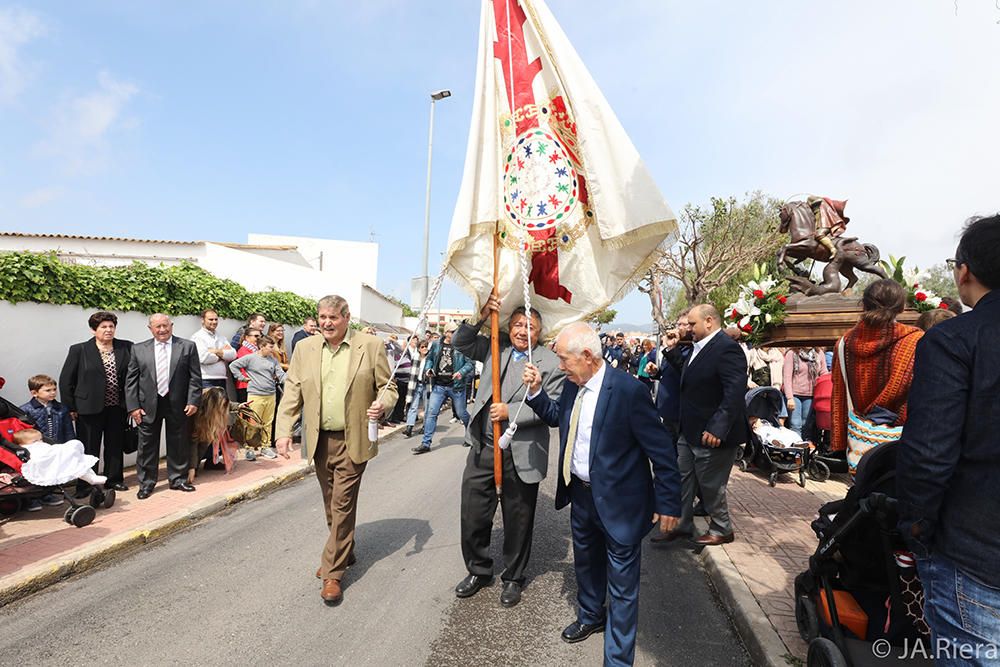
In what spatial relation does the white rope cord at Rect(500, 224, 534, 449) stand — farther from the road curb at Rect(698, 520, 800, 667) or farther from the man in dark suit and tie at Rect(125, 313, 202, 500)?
the man in dark suit and tie at Rect(125, 313, 202, 500)

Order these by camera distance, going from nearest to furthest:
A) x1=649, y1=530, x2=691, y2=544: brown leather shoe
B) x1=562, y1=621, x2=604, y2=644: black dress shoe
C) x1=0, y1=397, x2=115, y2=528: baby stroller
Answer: x1=562, y1=621, x2=604, y2=644: black dress shoe < x1=0, y1=397, x2=115, y2=528: baby stroller < x1=649, y1=530, x2=691, y2=544: brown leather shoe

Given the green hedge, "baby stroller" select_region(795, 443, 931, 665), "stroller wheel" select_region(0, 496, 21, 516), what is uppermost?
the green hedge

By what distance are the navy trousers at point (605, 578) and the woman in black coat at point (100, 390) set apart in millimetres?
5388

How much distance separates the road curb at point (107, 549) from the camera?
12.5 feet

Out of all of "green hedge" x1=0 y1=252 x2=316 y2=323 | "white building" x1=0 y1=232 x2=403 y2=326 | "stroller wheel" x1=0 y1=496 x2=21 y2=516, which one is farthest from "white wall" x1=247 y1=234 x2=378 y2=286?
"stroller wheel" x1=0 y1=496 x2=21 y2=516

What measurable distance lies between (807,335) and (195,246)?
21.8 m

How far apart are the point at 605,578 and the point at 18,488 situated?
5.17 metres

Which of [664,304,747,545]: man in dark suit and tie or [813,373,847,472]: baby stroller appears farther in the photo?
[813,373,847,472]: baby stroller

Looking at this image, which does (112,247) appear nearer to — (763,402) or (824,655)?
(763,402)

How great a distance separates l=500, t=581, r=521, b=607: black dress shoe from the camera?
3.73 meters

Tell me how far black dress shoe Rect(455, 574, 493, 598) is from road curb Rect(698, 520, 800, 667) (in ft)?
5.64

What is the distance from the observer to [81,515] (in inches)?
192

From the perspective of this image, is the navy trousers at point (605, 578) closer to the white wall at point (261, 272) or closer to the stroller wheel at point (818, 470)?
the stroller wheel at point (818, 470)

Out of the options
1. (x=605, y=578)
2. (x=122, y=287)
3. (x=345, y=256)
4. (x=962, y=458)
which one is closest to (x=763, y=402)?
(x=605, y=578)
